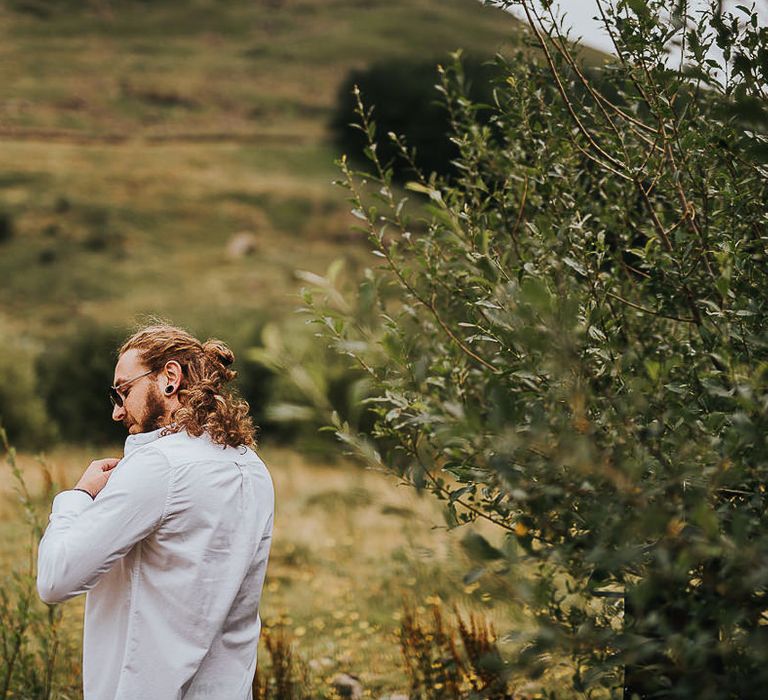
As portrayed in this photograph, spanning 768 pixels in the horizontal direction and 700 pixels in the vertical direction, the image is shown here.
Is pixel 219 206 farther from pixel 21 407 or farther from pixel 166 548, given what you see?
pixel 166 548

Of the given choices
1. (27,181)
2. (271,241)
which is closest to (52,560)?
(271,241)

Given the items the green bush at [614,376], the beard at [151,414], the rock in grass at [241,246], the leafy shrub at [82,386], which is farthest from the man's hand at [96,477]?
the rock in grass at [241,246]

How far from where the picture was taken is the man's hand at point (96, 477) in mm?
2416

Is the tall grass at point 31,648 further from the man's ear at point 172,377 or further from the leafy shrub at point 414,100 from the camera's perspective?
the leafy shrub at point 414,100

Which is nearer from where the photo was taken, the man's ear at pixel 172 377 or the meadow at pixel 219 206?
the man's ear at pixel 172 377

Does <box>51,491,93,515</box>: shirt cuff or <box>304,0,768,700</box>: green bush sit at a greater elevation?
<box>304,0,768,700</box>: green bush

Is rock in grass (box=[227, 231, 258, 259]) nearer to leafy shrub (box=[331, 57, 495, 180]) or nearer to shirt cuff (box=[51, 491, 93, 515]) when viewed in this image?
leafy shrub (box=[331, 57, 495, 180])

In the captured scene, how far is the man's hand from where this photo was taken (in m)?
2.42

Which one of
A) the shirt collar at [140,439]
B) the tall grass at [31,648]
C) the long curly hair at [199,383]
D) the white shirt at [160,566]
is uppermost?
the long curly hair at [199,383]

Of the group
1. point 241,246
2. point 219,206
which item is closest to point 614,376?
point 241,246

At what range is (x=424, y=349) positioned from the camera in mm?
3484

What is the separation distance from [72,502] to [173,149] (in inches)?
2076

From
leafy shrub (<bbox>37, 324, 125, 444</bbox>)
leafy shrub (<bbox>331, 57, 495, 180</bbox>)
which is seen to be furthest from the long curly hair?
leafy shrub (<bbox>331, 57, 495, 180</bbox>)

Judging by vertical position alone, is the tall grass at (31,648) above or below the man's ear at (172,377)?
below
